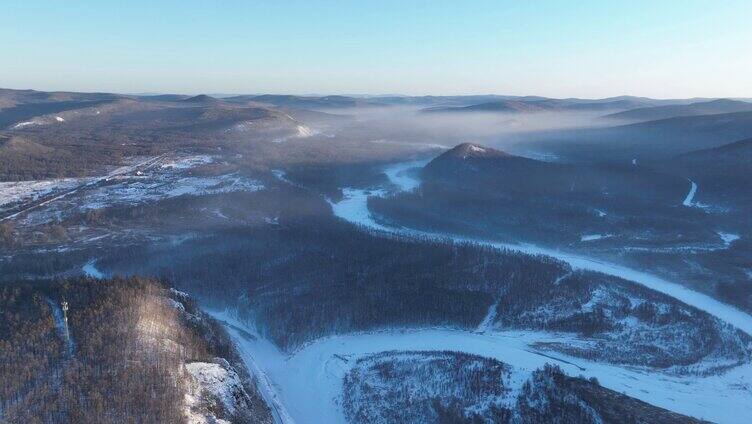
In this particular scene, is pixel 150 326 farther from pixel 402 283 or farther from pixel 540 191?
pixel 540 191

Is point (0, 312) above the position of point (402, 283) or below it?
above

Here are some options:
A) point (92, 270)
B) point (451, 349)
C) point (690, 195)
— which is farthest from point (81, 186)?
point (690, 195)

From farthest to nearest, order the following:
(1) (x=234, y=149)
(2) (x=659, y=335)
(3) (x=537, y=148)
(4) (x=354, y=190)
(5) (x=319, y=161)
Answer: (3) (x=537, y=148), (1) (x=234, y=149), (5) (x=319, y=161), (4) (x=354, y=190), (2) (x=659, y=335)

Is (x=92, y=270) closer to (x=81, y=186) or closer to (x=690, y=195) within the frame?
(x=81, y=186)

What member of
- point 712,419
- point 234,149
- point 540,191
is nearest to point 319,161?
point 234,149

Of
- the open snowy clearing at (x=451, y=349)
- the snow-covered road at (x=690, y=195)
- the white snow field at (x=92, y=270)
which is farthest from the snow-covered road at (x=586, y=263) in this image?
the white snow field at (x=92, y=270)

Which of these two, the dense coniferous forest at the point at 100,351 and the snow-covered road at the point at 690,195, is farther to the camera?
the snow-covered road at the point at 690,195

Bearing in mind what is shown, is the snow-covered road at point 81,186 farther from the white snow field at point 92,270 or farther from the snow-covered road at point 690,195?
the snow-covered road at point 690,195

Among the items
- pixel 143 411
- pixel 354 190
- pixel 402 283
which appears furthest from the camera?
pixel 354 190

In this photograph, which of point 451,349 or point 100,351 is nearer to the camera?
point 100,351
